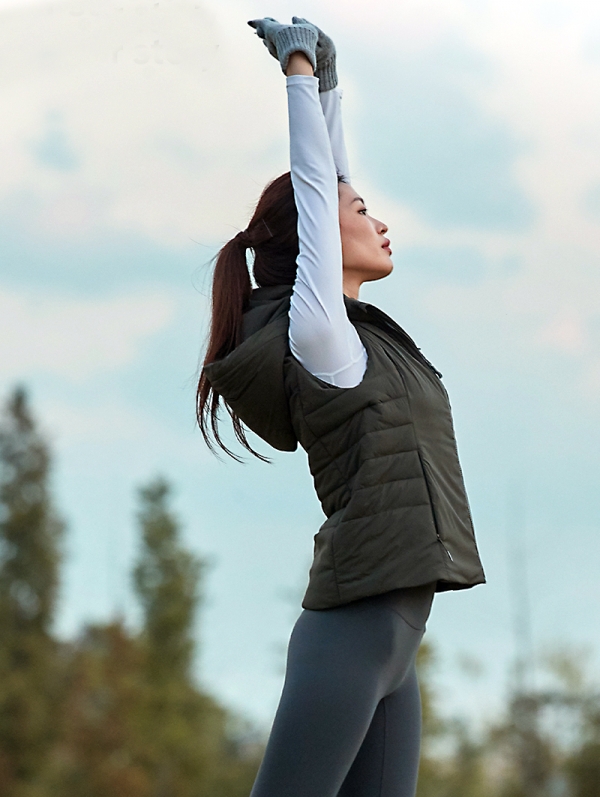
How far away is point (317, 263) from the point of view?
7.25ft

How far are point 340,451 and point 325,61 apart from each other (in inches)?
37.1

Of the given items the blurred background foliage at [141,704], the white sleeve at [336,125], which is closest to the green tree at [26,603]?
the blurred background foliage at [141,704]

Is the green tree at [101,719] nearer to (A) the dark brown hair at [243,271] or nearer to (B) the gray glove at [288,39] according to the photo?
(A) the dark brown hair at [243,271]

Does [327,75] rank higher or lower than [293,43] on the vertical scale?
higher

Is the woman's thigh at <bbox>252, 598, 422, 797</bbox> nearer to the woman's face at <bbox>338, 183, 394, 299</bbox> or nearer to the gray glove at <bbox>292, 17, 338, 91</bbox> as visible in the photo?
the woman's face at <bbox>338, 183, 394, 299</bbox>

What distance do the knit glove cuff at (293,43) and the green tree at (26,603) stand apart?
15.6 m

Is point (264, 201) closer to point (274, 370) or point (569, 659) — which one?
point (274, 370)

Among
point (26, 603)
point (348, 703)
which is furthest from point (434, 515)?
point (26, 603)

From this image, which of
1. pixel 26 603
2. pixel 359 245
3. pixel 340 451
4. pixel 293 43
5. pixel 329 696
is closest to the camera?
pixel 329 696

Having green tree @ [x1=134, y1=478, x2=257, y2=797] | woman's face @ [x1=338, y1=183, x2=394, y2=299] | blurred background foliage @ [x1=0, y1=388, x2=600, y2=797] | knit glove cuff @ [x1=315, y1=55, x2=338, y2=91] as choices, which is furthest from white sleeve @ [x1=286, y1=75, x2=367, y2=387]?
green tree @ [x1=134, y1=478, x2=257, y2=797]

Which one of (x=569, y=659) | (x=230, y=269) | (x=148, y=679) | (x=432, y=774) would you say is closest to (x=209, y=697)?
(x=148, y=679)

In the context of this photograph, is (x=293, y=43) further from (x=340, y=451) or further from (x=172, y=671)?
(x=172, y=671)

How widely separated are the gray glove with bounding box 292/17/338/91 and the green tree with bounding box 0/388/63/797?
15.4 metres

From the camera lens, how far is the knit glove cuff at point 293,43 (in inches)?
91.3
